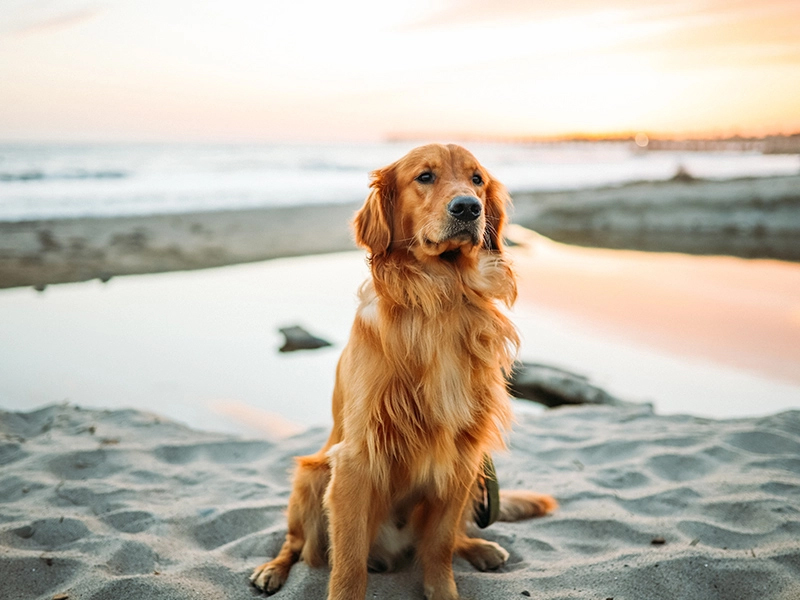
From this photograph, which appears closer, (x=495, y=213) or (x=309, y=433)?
(x=495, y=213)

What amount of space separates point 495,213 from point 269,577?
6.14ft

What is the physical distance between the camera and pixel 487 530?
303 cm

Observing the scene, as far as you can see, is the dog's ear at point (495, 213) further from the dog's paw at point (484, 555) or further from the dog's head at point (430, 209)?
the dog's paw at point (484, 555)

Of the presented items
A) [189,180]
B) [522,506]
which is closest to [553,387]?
[522,506]

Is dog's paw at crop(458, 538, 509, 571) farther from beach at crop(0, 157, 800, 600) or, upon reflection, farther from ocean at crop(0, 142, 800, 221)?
ocean at crop(0, 142, 800, 221)

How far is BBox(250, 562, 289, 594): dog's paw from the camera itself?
2.49m

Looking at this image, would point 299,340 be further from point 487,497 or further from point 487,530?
point 487,497

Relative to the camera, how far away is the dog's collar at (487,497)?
2.77 m

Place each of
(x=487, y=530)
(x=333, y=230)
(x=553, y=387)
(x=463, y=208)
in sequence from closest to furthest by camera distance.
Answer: (x=463, y=208), (x=487, y=530), (x=553, y=387), (x=333, y=230)

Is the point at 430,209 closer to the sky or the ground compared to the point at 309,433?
closer to the sky

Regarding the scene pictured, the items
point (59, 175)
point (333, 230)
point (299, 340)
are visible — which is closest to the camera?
point (299, 340)

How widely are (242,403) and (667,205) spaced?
1335cm

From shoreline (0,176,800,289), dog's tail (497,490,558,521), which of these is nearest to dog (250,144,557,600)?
dog's tail (497,490,558,521)

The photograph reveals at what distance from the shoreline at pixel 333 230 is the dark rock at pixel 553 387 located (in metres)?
4.29
